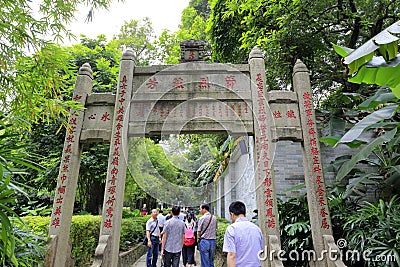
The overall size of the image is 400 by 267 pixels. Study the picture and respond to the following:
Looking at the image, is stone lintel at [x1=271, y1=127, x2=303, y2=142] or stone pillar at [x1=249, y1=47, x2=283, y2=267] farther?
stone lintel at [x1=271, y1=127, x2=303, y2=142]

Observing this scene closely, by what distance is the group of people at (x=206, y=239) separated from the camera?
2.78 metres

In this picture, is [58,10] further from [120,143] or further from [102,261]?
[102,261]

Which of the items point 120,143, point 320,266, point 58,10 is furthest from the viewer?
point 120,143

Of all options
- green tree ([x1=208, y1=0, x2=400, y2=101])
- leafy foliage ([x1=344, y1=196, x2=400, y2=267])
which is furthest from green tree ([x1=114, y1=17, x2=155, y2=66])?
leafy foliage ([x1=344, y1=196, x2=400, y2=267])

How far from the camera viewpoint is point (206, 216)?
17.6 feet

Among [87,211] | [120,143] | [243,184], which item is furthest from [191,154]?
[87,211]

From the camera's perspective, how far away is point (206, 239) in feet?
17.4

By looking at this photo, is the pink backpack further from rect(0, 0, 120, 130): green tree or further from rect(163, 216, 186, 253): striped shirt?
rect(0, 0, 120, 130): green tree

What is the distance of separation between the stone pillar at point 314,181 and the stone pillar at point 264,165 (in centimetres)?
53

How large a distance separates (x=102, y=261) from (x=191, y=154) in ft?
5.76

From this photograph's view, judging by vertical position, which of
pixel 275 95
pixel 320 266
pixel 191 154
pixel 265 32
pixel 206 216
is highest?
pixel 265 32

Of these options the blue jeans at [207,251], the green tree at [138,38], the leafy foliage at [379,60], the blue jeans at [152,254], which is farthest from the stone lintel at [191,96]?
the green tree at [138,38]

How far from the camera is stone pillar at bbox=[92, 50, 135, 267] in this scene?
12.6ft

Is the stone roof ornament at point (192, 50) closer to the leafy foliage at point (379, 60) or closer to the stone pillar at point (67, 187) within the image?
the stone pillar at point (67, 187)
